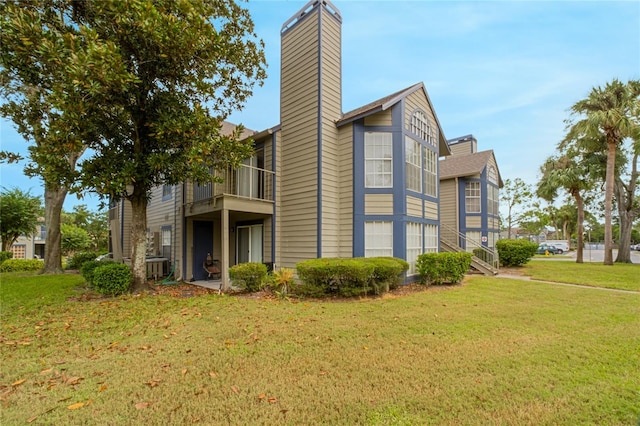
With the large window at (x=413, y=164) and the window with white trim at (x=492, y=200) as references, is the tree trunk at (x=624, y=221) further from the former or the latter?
the large window at (x=413, y=164)

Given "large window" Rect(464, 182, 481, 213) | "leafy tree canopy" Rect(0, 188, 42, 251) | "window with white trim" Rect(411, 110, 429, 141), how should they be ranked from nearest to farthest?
"window with white trim" Rect(411, 110, 429, 141) < "large window" Rect(464, 182, 481, 213) < "leafy tree canopy" Rect(0, 188, 42, 251)

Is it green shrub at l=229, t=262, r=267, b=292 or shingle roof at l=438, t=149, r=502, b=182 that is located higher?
shingle roof at l=438, t=149, r=502, b=182

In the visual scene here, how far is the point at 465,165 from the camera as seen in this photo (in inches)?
747

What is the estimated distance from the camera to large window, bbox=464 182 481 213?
18266 mm

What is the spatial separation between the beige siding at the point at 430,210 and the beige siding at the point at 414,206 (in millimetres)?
578

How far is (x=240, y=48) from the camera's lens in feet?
33.0

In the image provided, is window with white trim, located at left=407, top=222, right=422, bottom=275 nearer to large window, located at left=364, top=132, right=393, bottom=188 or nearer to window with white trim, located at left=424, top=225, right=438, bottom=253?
window with white trim, located at left=424, top=225, right=438, bottom=253

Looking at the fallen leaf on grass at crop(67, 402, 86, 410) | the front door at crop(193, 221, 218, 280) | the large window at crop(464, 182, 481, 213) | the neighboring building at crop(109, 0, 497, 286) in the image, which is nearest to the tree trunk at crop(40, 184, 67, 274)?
the neighboring building at crop(109, 0, 497, 286)

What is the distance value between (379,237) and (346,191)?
2009 mm

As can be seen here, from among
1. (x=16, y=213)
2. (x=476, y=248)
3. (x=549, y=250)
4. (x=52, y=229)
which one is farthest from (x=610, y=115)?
(x=16, y=213)

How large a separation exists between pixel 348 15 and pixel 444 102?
13.8 meters

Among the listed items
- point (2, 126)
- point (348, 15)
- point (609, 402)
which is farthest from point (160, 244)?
point (609, 402)

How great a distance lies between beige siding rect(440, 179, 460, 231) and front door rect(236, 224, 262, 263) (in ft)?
41.2

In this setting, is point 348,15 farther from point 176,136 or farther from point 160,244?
point 160,244
